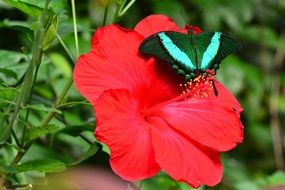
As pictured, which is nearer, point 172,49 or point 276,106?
point 172,49

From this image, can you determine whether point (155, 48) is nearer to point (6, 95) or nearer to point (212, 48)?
point (212, 48)

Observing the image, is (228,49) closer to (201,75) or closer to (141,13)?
(201,75)

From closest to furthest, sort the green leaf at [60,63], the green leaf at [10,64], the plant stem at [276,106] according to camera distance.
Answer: the green leaf at [10,64]
the green leaf at [60,63]
the plant stem at [276,106]

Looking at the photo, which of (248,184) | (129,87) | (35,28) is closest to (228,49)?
(129,87)

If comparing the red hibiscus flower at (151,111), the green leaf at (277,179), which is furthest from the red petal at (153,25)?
the green leaf at (277,179)

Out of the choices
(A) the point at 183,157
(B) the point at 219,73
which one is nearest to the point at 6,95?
(A) the point at 183,157

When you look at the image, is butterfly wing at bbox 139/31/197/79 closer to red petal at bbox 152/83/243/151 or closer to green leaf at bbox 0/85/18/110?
red petal at bbox 152/83/243/151

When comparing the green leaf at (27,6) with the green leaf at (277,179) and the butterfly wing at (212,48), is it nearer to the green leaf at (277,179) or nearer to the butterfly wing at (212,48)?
the butterfly wing at (212,48)
